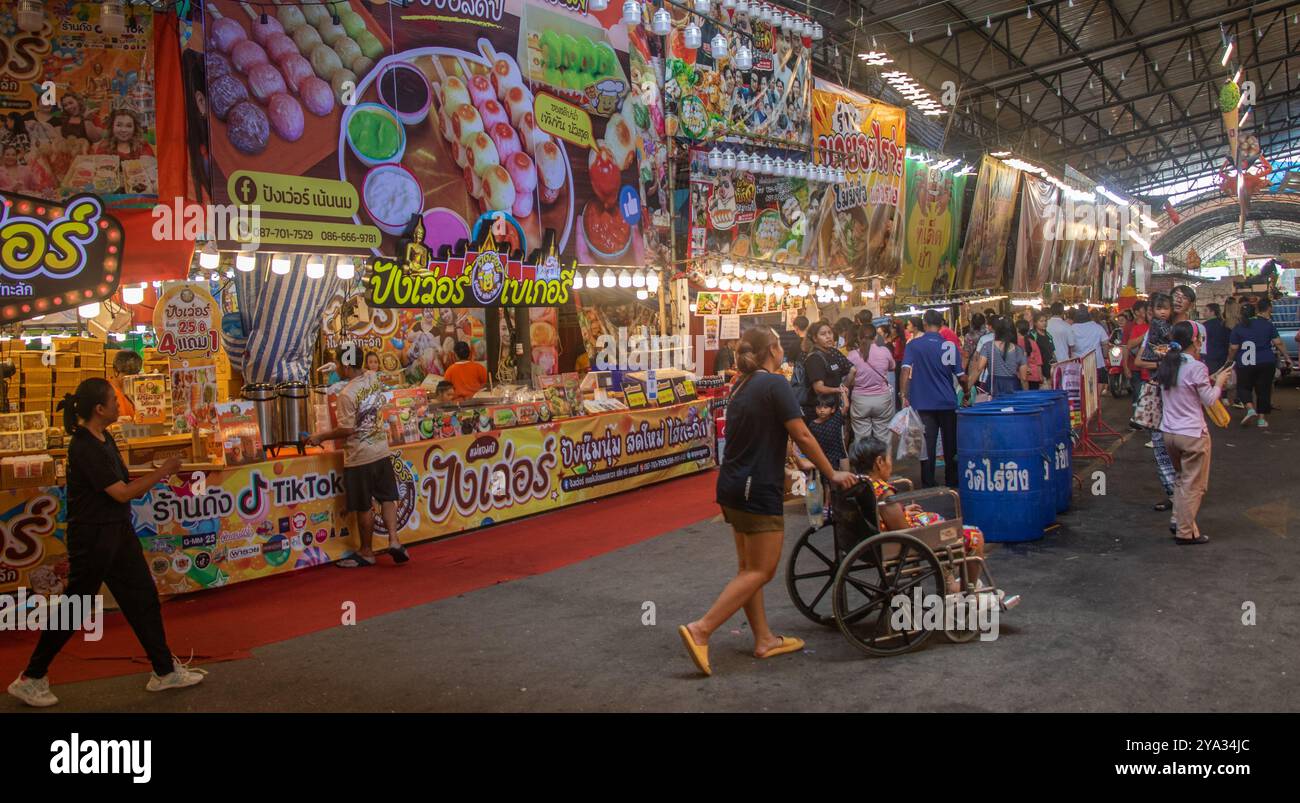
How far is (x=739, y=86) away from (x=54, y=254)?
10507 mm

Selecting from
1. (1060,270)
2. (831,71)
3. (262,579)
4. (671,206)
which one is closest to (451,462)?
(262,579)

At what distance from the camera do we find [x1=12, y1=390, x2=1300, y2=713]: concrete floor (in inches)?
190

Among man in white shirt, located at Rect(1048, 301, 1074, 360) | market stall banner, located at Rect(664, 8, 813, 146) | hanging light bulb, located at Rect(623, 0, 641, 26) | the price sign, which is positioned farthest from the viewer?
market stall banner, located at Rect(664, 8, 813, 146)

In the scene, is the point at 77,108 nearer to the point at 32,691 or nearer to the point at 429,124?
the point at 429,124

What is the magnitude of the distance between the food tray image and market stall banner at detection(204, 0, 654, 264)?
0.02 meters

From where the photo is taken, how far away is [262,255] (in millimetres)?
9078

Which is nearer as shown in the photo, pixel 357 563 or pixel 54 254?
pixel 54 254

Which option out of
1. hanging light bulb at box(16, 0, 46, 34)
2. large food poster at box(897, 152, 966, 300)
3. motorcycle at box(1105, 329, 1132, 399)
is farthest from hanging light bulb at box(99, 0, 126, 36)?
motorcycle at box(1105, 329, 1132, 399)

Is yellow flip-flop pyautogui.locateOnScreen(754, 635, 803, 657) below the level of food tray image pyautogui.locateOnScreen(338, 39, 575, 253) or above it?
below

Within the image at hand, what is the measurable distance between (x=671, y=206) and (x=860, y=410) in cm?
558

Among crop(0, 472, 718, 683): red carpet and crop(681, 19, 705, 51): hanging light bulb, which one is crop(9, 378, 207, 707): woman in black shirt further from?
crop(681, 19, 705, 51): hanging light bulb

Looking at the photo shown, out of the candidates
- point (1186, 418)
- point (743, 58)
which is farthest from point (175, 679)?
point (743, 58)

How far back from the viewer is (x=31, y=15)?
Answer: 7.88 meters

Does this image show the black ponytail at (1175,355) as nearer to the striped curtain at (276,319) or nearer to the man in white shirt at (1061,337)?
the man in white shirt at (1061,337)
